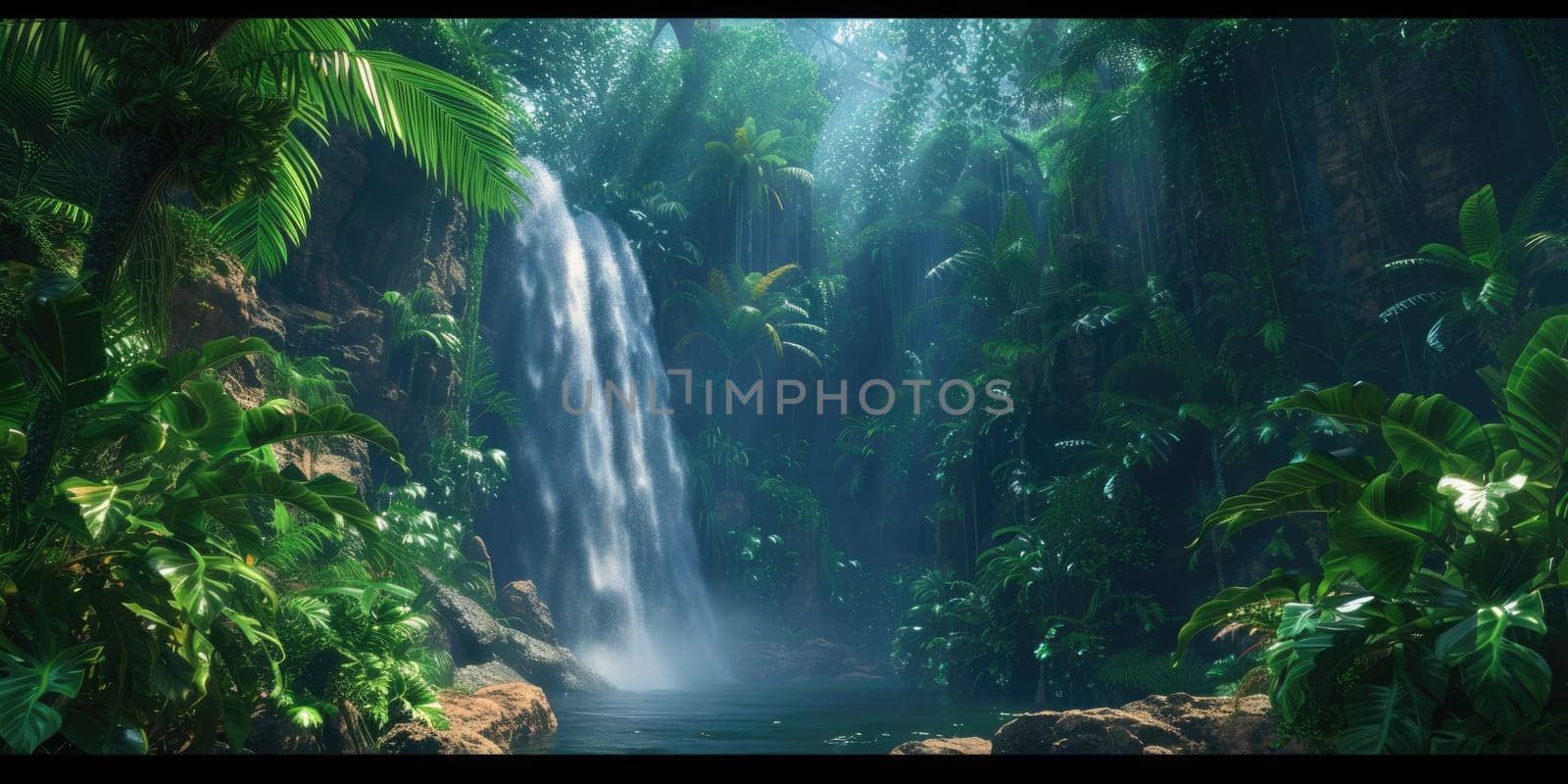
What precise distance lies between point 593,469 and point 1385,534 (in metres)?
13.8

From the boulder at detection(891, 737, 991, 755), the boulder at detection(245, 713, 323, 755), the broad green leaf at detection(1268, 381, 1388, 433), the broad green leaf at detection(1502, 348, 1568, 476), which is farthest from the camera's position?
the boulder at detection(891, 737, 991, 755)

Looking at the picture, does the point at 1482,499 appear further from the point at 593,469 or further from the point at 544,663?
the point at 593,469

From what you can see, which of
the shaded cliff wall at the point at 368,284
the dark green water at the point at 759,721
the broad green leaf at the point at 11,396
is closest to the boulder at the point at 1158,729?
the dark green water at the point at 759,721

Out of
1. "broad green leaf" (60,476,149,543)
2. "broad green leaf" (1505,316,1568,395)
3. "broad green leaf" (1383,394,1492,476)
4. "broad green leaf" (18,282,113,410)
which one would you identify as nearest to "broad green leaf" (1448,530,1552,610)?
"broad green leaf" (1383,394,1492,476)

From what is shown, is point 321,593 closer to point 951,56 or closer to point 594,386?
point 594,386

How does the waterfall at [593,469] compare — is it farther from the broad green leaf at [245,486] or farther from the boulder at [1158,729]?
the broad green leaf at [245,486]

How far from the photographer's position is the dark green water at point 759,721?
6.32 metres

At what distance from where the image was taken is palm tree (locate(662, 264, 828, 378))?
63.6ft

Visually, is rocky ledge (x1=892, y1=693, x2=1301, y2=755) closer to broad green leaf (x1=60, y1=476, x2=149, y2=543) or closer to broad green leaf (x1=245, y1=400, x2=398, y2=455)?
broad green leaf (x1=245, y1=400, x2=398, y2=455)

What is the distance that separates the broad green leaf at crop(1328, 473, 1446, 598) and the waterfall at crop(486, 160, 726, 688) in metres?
12.0

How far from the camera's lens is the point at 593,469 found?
1634 centimetres
